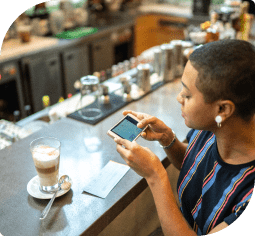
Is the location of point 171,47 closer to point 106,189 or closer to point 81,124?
point 81,124

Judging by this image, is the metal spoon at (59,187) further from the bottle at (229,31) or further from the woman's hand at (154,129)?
the bottle at (229,31)

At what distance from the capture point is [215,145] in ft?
3.66

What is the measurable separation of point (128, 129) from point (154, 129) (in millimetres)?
154

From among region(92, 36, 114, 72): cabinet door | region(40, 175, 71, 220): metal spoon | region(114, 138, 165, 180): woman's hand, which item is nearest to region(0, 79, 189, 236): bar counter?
region(40, 175, 71, 220): metal spoon

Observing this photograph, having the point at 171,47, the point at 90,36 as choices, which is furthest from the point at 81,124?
the point at 90,36

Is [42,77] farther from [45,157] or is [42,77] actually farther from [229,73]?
[229,73]

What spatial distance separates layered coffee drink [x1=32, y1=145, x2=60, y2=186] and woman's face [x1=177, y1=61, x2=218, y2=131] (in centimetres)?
51

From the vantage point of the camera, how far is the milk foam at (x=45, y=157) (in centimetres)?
105

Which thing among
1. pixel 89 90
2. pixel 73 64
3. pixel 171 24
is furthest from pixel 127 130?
pixel 171 24

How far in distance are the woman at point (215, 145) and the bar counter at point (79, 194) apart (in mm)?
184

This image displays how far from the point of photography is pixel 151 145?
1465mm

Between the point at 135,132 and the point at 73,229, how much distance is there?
1.49ft

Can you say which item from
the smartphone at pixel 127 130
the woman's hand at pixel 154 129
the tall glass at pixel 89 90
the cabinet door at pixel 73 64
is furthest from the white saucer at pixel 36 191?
the cabinet door at pixel 73 64

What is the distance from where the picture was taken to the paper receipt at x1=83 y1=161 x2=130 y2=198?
3.75 ft
